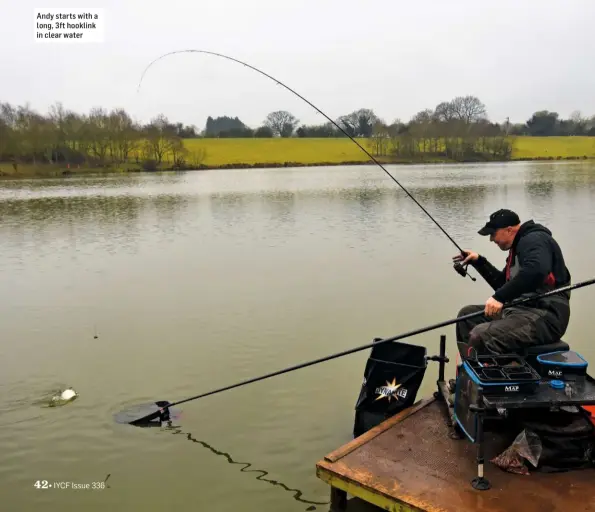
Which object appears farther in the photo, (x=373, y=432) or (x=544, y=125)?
(x=544, y=125)

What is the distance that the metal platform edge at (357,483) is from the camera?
3334mm

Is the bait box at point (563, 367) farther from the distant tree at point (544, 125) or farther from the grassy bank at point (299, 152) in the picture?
the distant tree at point (544, 125)

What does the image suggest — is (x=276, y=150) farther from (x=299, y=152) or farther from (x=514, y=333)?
(x=514, y=333)

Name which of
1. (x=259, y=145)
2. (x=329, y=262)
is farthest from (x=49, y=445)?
(x=259, y=145)

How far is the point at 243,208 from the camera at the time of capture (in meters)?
23.9

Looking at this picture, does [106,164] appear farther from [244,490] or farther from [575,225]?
[244,490]

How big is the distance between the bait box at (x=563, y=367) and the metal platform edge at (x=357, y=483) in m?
1.15

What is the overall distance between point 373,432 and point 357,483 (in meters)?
0.65

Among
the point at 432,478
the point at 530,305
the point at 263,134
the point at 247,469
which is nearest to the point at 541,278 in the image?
the point at 530,305

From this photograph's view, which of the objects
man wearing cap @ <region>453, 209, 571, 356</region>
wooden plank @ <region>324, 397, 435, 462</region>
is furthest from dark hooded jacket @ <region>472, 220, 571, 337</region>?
wooden plank @ <region>324, 397, 435, 462</region>

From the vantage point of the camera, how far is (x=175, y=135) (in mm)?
59594

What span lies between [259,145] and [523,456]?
260 feet

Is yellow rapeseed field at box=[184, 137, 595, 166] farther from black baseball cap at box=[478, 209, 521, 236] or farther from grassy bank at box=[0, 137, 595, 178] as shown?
black baseball cap at box=[478, 209, 521, 236]

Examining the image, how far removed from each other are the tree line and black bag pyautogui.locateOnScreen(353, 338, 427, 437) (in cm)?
3743
